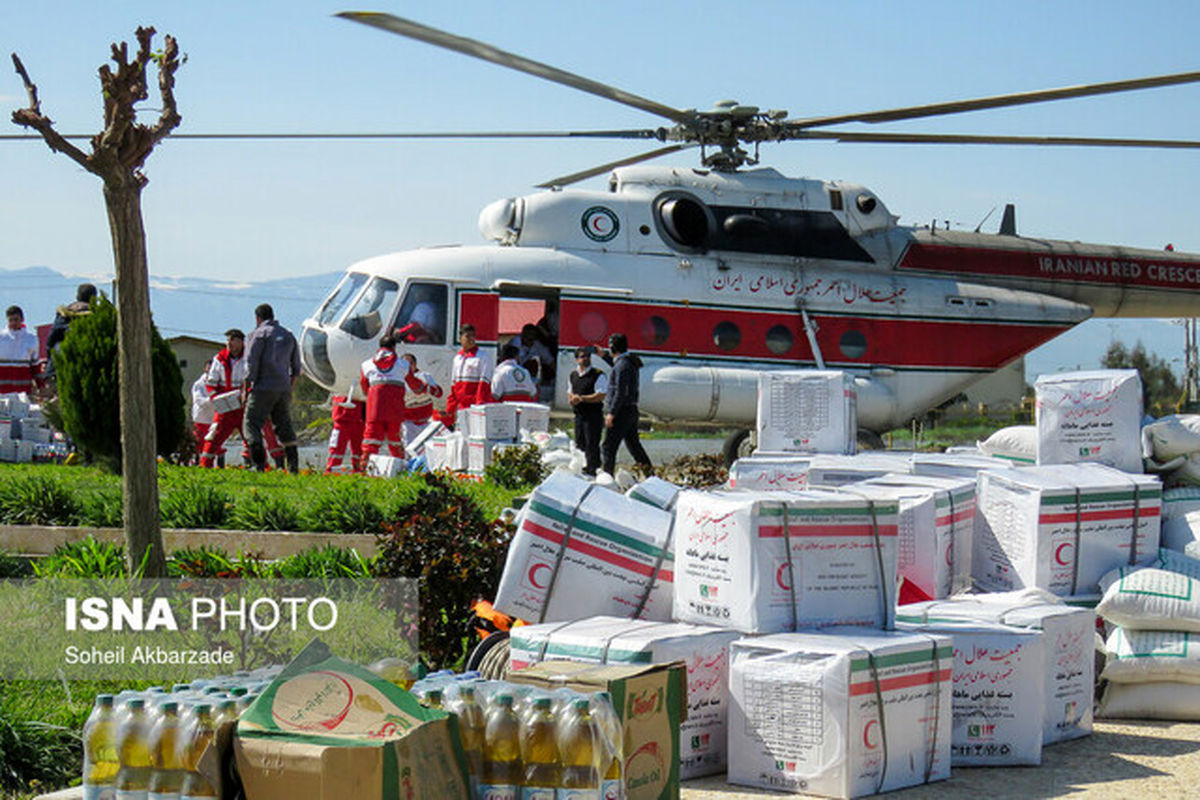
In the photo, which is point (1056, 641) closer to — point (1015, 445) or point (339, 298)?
point (1015, 445)

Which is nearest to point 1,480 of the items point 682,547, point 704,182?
point 682,547

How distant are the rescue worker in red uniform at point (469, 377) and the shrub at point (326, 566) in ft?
27.8

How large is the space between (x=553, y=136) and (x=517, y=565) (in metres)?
9.23

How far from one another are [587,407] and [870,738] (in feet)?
30.8

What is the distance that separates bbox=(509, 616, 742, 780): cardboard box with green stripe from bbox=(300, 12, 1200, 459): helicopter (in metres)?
10.3

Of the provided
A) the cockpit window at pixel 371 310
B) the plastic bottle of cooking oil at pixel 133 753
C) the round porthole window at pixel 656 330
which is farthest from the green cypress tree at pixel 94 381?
the plastic bottle of cooking oil at pixel 133 753

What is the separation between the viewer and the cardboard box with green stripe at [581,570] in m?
6.52

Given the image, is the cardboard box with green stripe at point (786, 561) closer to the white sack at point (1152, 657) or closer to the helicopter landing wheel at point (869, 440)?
the white sack at point (1152, 657)

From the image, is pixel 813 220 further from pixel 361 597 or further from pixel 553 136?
pixel 361 597

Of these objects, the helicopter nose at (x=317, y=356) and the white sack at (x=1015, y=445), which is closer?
the white sack at (x=1015, y=445)

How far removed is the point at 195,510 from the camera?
32.9 ft

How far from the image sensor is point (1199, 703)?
23.2 ft

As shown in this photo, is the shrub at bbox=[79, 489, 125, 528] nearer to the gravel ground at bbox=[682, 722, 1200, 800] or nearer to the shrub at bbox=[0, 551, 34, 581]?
the shrub at bbox=[0, 551, 34, 581]

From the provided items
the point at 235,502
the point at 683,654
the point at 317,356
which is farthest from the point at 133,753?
the point at 317,356
